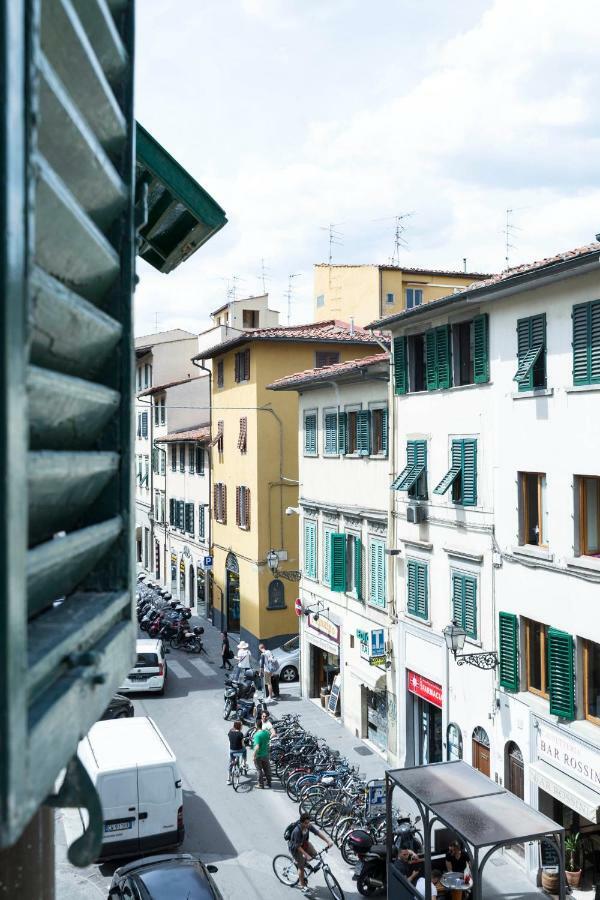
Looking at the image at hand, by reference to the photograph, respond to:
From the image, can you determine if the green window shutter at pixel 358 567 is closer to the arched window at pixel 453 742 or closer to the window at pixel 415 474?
the window at pixel 415 474

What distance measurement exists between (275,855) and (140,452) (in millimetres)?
40380

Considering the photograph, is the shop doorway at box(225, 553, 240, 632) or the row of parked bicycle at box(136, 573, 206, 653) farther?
the shop doorway at box(225, 553, 240, 632)

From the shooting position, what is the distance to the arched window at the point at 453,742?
17.9 m

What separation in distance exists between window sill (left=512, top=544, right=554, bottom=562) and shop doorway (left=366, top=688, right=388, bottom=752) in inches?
279

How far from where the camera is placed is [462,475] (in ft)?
57.8

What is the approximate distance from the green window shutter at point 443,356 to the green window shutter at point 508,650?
4872 mm

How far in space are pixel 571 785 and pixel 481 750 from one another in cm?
311

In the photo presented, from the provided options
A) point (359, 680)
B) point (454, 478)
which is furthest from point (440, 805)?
point (359, 680)

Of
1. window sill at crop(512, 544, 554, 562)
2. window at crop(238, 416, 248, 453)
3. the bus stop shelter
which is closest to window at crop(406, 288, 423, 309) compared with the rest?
window at crop(238, 416, 248, 453)

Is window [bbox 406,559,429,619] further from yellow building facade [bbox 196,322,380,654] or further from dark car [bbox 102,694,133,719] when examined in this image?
yellow building facade [bbox 196,322,380,654]

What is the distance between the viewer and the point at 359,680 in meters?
22.9

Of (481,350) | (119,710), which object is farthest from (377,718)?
(481,350)

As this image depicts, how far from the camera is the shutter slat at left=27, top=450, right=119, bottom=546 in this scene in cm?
132

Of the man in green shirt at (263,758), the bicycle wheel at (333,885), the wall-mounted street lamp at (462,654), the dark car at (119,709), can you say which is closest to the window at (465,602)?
the wall-mounted street lamp at (462,654)
